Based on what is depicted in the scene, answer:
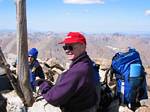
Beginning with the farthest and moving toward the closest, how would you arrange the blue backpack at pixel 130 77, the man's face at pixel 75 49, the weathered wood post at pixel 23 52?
the blue backpack at pixel 130 77
the weathered wood post at pixel 23 52
the man's face at pixel 75 49

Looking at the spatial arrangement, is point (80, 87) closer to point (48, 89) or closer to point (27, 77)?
point (48, 89)

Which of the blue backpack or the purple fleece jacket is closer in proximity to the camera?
the purple fleece jacket

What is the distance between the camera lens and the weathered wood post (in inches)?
302

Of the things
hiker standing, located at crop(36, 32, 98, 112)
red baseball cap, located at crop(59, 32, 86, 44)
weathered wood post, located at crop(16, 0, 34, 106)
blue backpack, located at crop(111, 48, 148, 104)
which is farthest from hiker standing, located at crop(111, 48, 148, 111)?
red baseball cap, located at crop(59, 32, 86, 44)

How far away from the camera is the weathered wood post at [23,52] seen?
768 centimetres

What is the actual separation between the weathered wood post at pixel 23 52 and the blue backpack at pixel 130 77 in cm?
205

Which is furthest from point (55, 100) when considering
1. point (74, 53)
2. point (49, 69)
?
point (49, 69)

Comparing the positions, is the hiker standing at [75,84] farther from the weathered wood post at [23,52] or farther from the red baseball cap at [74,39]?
the weathered wood post at [23,52]

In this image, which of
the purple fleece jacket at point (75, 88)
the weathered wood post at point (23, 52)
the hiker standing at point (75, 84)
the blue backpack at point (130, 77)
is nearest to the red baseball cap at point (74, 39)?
the hiker standing at point (75, 84)

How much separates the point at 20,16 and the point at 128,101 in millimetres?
3150

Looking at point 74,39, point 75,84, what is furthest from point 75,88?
point 74,39

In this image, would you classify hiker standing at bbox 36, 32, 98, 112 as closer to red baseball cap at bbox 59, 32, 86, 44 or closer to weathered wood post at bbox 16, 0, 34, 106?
red baseball cap at bbox 59, 32, 86, 44

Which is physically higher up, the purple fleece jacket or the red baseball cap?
the red baseball cap

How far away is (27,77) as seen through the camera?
8.20 meters
